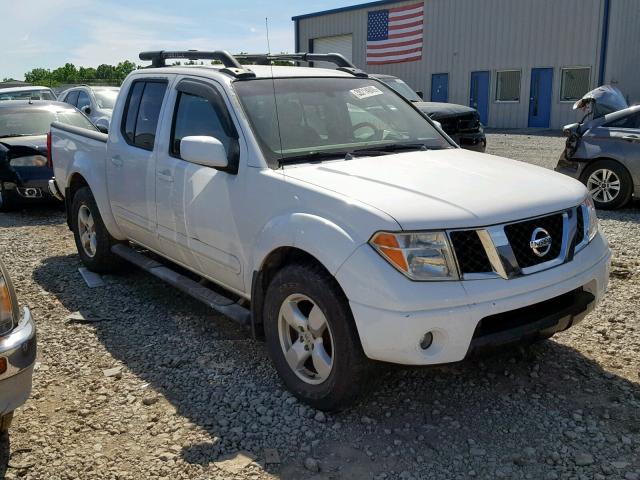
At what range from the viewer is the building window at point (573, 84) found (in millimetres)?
24750

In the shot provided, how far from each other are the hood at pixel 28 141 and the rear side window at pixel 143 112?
450cm

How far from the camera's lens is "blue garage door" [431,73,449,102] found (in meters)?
29.4

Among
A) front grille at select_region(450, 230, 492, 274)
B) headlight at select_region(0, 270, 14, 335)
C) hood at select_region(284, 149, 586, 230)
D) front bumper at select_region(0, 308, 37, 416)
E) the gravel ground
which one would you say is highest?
hood at select_region(284, 149, 586, 230)

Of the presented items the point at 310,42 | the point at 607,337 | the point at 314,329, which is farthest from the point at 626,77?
the point at 314,329

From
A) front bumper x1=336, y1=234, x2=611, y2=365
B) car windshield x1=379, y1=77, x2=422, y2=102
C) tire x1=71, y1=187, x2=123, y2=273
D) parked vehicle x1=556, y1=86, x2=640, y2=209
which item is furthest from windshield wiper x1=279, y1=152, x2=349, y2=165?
car windshield x1=379, y1=77, x2=422, y2=102

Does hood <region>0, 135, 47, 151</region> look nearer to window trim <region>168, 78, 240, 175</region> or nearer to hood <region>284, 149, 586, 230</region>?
window trim <region>168, 78, 240, 175</region>

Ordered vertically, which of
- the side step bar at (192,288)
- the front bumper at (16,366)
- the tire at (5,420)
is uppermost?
the front bumper at (16,366)

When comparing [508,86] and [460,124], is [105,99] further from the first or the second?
[508,86]

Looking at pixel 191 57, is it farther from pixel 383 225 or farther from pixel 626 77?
pixel 626 77

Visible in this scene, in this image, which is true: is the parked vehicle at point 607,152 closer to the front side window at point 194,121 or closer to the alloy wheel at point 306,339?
the front side window at point 194,121

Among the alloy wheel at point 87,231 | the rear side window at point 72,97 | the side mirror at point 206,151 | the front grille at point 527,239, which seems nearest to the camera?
the front grille at point 527,239

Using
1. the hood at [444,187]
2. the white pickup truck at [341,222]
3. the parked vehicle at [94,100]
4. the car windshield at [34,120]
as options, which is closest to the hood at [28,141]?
the car windshield at [34,120]

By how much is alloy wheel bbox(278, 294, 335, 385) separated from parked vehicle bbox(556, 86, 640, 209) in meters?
6.23

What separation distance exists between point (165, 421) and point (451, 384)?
1642mm
